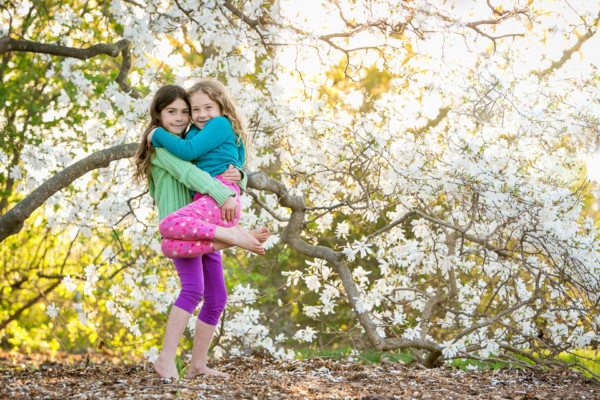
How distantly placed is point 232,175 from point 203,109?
0.38m

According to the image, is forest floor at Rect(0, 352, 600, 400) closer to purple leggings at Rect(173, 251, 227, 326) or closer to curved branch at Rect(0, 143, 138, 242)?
purple leggings at Rect(173, 251, 227, 326)

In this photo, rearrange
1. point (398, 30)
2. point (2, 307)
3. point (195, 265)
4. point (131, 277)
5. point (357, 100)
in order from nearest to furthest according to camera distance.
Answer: point (195, 265)
point (398, 30)
point (131, 277)
point (357, 100)
point (2, 307)

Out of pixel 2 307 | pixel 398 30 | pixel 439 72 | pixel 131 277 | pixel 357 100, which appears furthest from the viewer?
pixel 2 307

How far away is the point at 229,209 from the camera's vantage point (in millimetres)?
2922

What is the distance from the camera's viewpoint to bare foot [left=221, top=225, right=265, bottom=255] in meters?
2.79

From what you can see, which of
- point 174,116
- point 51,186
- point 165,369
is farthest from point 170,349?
point 51,186

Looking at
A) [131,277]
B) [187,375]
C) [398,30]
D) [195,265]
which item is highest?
[398,30]

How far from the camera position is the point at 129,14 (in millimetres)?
4859

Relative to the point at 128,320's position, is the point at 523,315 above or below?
above

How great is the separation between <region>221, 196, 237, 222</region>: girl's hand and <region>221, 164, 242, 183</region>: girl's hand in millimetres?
127

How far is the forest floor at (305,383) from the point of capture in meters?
2.52

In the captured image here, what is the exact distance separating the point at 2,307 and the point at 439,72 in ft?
20.9

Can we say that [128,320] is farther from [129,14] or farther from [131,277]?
[129,14]

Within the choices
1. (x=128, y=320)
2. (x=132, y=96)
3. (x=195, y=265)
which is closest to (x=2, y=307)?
(x=128, y=320)
